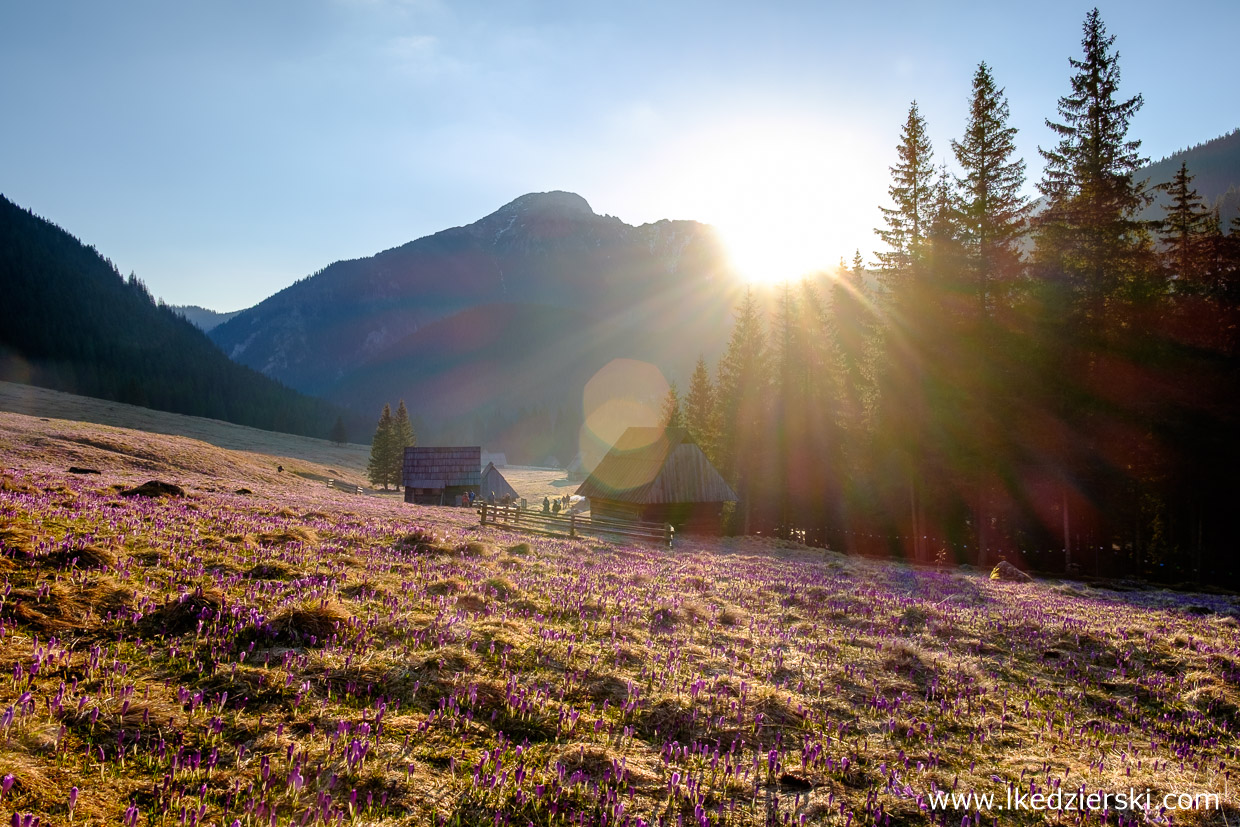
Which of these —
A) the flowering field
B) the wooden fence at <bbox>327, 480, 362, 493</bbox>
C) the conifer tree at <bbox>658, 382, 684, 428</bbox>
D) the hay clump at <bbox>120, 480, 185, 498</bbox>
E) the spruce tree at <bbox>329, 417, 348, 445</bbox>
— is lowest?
the wooden fence at <bbox>327, 480, 362, 493</bbox>

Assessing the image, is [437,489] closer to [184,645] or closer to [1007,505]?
[1007,505]

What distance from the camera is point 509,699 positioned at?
5457mm

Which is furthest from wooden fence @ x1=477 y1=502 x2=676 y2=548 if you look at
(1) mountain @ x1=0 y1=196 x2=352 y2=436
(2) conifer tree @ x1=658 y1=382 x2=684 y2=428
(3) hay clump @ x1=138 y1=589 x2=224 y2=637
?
(1) mountain @ x1=0 y1=196 x2=352 y2=436

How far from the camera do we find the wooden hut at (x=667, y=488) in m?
34.4

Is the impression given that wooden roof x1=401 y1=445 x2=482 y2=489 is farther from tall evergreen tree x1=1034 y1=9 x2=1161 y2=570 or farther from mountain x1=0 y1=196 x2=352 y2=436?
mountain x1=0 y1=196 x2=352 y2=436

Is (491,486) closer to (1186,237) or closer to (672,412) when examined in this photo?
(672,412)

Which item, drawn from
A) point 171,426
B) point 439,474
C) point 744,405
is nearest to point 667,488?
point 744,405

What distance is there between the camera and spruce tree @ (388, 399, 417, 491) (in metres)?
80.1

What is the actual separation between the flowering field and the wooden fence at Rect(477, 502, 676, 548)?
52.0 ft

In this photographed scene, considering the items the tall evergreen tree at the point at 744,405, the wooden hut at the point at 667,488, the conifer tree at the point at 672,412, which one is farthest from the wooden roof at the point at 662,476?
the tall evergreen tree at the point at 744,405

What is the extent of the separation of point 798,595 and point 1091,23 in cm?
3186

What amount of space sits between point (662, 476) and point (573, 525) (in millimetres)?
8837

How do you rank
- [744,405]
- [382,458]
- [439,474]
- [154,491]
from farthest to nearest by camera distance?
[382,458], [439,474], [744,405], [154,491]

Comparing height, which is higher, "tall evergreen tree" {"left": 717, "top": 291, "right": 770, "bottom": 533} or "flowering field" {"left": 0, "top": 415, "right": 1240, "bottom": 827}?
"tall evergreen tree" {"left": 717, "top": 291, "right": 770, "bottom": 533}
